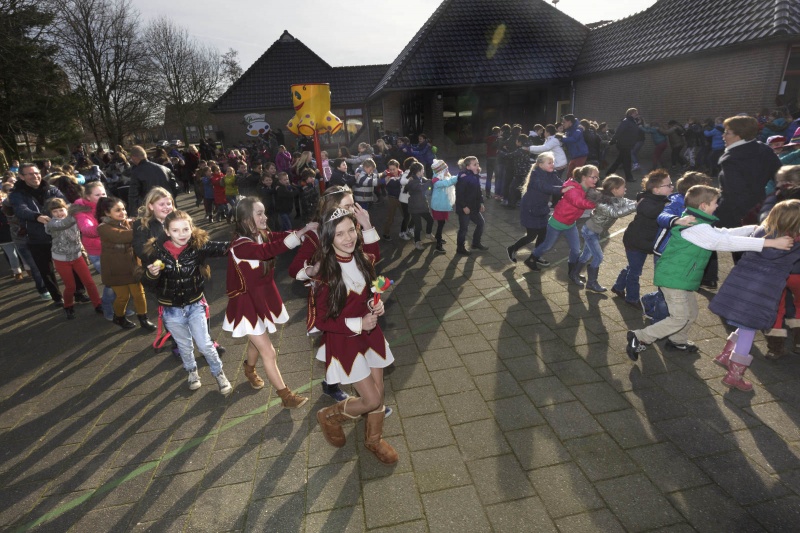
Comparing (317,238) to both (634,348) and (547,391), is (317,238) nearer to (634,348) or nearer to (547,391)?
(547,391)

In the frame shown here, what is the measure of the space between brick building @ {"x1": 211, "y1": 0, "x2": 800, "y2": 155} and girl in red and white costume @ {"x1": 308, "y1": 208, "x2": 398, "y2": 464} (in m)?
14.7

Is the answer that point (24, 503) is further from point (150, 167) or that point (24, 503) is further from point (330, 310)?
point (150, 167)

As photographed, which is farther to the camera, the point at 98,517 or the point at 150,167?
the point at 150,167

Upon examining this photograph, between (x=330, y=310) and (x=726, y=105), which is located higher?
(x=726, y=105)

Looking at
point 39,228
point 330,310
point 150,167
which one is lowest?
point 330,310

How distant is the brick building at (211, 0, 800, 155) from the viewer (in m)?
12.7

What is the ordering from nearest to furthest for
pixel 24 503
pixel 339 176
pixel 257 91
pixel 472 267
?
pixel 24 503
pixel 472 267
pixel 339 176
pixel 257 91

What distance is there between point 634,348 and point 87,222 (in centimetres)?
687

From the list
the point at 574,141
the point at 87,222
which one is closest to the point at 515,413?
the point at 87,222

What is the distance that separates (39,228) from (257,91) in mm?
24829

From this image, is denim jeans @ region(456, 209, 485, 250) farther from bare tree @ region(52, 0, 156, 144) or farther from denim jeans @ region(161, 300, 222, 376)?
bare tree @ region(52, 0, 156, 144)

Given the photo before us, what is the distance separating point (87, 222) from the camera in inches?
223

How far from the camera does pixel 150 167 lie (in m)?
7.22

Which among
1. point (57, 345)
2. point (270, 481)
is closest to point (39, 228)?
point (57, 345)
